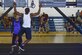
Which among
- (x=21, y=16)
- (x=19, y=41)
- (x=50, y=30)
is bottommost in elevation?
(x=50, y=30)

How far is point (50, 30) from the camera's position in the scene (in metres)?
23.8

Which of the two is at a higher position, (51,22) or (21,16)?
(21,16)

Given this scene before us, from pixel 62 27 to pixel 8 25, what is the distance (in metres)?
4.48

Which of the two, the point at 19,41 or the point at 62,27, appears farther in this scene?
the point at 62,27

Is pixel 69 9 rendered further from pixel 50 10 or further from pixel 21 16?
pixel 21 16

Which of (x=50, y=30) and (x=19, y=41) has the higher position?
(x=19, y=41)

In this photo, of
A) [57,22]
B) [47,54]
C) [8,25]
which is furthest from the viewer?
[57,22]

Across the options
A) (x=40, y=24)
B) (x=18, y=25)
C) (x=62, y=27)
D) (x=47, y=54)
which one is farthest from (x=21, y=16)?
(x=62, y=27)

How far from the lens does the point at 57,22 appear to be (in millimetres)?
24766

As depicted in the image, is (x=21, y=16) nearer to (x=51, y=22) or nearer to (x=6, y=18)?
(x=6, y=18)

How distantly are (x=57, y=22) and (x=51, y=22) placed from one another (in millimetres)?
504

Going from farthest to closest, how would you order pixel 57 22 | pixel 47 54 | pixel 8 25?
pixel 57 22 < pixel 8 25 < pixel 47 54

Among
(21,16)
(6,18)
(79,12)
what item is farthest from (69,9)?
(21,16)

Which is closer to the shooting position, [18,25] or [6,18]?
[18,25]
